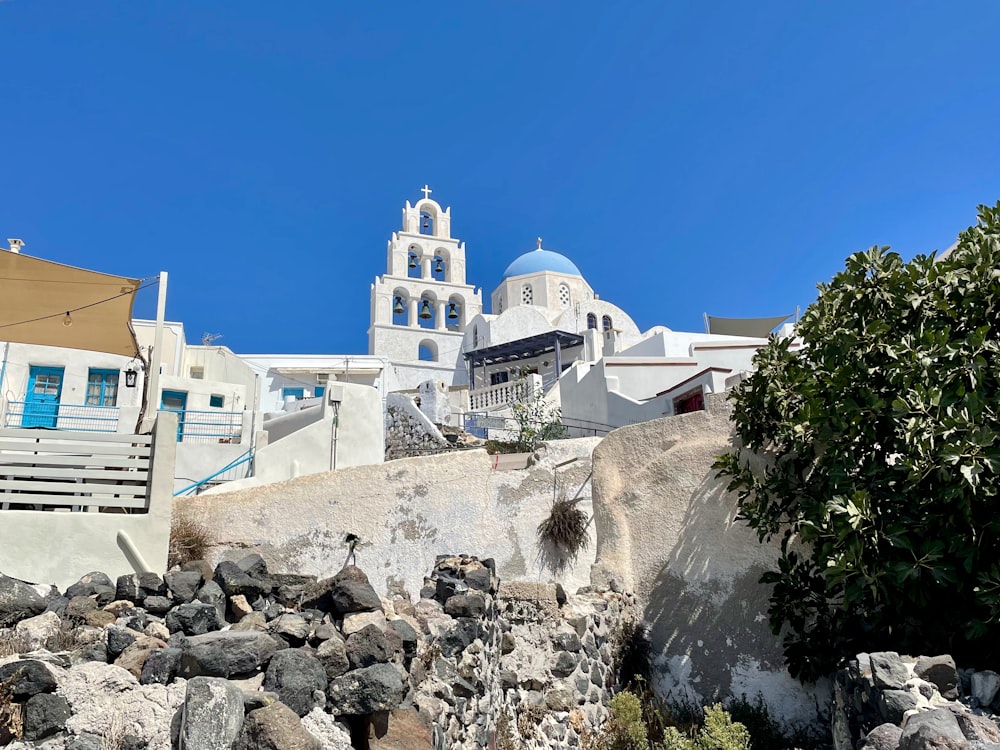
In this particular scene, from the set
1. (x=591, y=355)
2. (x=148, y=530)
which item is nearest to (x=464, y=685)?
(x=148, y=530)

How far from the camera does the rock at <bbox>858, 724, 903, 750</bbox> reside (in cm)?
624

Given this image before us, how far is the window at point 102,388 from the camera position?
73.2ft

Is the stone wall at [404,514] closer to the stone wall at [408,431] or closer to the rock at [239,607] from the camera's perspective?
the rock at [239,607]

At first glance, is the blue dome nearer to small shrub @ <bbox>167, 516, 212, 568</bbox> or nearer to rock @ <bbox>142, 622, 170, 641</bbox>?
small shrub @ <bbox>167, 516, 212, 568</bbox>

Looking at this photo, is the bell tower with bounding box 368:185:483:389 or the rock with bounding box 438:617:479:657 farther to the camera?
the bell tower with bounding box 368:185:483:389

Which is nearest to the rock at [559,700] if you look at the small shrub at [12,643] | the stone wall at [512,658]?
the stone wall at [512,658]

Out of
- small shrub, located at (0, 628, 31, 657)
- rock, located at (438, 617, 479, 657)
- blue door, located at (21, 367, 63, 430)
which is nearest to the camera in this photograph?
small shrub, located at (0, 628, 31, 657)

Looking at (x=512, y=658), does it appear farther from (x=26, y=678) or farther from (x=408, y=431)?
(x=408, y=431)

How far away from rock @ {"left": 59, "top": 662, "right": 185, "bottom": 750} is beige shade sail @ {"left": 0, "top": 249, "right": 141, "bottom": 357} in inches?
453

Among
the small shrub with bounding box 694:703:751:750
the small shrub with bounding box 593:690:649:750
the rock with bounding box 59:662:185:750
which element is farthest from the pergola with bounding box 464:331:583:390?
the rock with bounding box 59:662:185:750

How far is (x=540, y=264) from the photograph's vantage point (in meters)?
47.6

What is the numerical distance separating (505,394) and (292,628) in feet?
76.8

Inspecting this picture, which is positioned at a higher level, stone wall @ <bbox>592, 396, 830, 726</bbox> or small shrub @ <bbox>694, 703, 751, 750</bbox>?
stone wall @ <bbox>592, 396, 830, 726</bbox>

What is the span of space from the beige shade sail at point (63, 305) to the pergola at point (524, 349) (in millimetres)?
21342
